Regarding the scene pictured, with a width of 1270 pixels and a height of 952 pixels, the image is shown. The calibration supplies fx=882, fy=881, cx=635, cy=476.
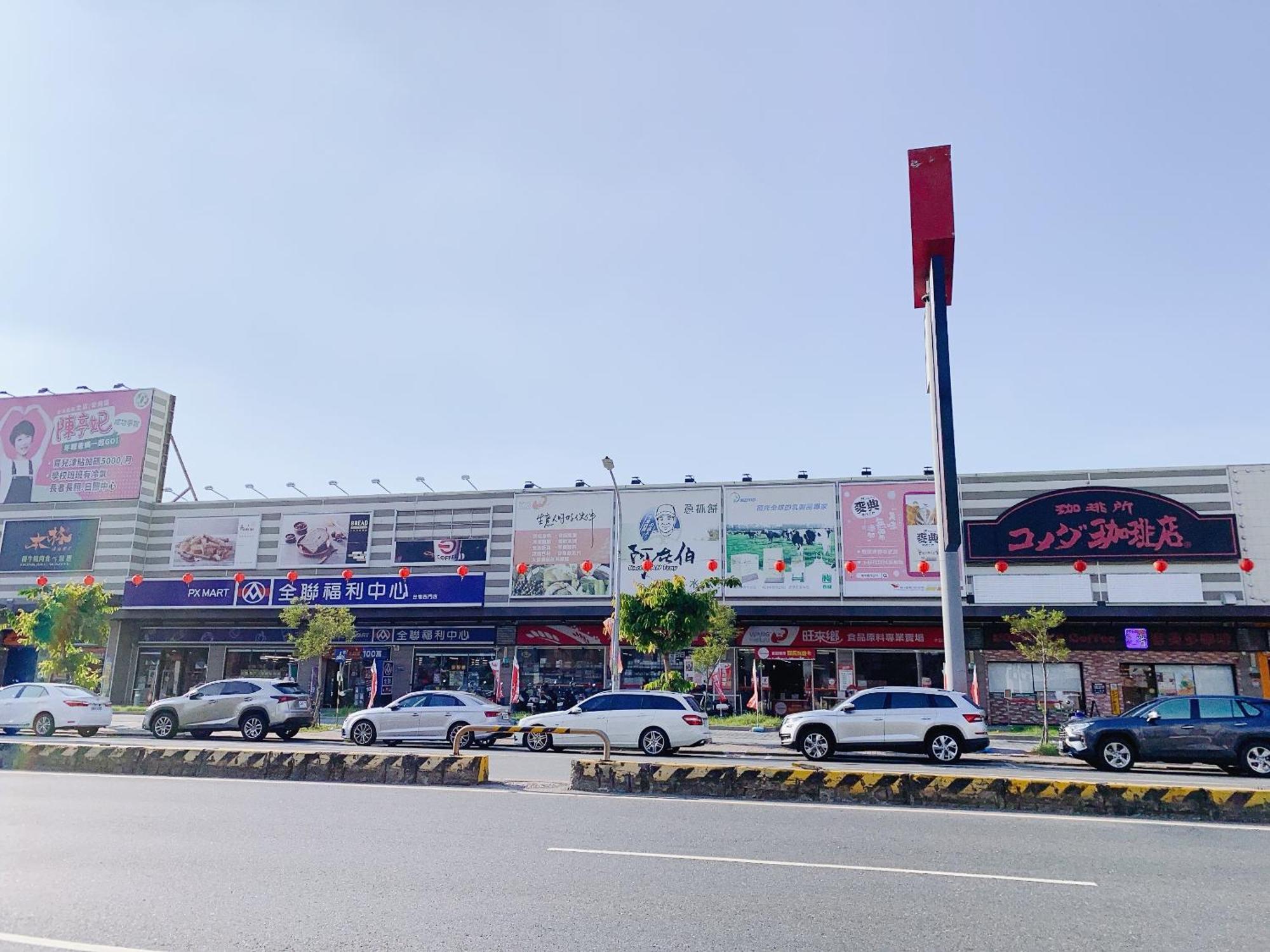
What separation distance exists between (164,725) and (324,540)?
1525 centimetres

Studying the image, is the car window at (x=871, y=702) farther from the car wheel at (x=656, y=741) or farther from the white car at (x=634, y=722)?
the car wheel at (x=656, y=741)

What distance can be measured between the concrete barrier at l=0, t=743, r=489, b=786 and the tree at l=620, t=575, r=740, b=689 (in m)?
14.2

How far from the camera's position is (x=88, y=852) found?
321 inches

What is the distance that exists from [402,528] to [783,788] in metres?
27.7

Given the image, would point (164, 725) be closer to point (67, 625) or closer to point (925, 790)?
point (67, 625)

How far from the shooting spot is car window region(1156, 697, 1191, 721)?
1695 centimetres

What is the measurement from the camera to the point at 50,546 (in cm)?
3884

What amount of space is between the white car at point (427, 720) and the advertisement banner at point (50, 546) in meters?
23.9

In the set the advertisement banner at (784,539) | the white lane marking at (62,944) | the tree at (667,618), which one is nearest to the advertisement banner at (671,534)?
the advertisement banner at (784,539)

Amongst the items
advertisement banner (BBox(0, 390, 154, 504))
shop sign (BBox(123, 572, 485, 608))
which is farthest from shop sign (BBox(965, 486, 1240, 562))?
advertisement banner (BBox(0, 390, 154, 504))

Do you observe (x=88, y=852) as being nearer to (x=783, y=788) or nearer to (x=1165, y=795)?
(x=783, y=788)

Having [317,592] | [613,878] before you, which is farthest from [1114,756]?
[317,592]

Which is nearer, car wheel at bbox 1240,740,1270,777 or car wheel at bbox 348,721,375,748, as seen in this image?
car wheel at bbox 1240,740,1270,777

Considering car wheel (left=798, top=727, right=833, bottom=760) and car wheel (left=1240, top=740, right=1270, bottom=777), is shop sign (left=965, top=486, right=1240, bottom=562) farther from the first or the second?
car wheel (left=798, top=727, right=833, bottom=760)
